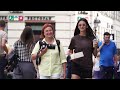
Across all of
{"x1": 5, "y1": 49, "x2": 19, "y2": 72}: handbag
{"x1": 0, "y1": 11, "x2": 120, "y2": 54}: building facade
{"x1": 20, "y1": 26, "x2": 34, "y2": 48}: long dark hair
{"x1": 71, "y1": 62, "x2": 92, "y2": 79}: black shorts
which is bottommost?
{"x1": 71, "y1": 62, "x2": 92, "y2": 79}: black shorts

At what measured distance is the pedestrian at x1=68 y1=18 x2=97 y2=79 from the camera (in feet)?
20.7

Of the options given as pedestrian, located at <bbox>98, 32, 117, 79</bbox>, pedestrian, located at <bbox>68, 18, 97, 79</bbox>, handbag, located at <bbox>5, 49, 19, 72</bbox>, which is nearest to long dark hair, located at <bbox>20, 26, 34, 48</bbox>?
handbag, located at <bbox>5, 49, 19, 72</bbox>

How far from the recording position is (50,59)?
246 inches

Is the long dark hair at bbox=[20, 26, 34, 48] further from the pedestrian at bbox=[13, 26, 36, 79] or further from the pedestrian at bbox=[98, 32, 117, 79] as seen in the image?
the pedestrian at bbox=[98, 32, 117, 79]

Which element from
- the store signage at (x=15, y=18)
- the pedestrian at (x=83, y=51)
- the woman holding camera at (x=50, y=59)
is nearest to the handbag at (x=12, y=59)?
the woman holding camera at (x=50, y=59)

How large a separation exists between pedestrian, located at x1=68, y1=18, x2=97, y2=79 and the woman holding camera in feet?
0.65

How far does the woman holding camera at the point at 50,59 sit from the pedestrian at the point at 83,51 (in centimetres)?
20

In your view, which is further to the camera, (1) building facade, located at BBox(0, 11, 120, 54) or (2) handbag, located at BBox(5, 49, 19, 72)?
(1) building facade, located at BBox(0, 11, 120, 54)

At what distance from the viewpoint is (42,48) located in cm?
629

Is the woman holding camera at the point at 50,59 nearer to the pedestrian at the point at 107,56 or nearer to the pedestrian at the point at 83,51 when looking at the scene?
the pedestrian at the point at 83,51

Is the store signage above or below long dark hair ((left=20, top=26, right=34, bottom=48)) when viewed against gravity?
above
